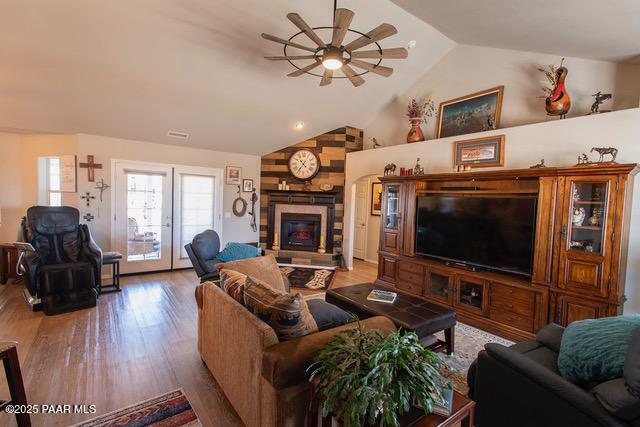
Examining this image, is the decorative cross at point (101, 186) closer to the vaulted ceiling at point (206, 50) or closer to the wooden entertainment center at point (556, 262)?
the vaulted ceiling at point (206, 50)

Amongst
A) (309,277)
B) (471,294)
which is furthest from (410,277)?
(309,277)

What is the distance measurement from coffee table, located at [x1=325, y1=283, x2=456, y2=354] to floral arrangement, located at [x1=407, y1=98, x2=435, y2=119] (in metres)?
3.24

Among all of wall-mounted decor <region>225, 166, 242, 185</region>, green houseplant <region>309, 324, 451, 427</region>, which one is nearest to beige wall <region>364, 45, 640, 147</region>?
wall-mounted decor <region>225, 166, 242, 185</region>

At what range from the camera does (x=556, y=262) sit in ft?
9.98

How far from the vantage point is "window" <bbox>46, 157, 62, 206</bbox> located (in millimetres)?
5238

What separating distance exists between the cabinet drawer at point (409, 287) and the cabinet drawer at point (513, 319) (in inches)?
39.2

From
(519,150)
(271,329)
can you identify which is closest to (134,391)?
(271,329)

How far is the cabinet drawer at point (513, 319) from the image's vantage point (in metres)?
3.19

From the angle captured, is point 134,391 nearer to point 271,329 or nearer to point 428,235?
point 271,329

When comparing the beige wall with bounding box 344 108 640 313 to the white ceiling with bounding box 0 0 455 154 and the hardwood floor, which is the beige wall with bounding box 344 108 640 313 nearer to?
the white ceiling with bounding box 0 0 455 154

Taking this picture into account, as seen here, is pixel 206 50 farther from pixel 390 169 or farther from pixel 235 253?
pixel 390 169

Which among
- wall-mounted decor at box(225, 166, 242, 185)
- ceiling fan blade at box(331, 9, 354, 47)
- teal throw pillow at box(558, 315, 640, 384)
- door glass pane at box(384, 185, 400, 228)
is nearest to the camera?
teal throw pillow at box(558, 315, 640, 384)

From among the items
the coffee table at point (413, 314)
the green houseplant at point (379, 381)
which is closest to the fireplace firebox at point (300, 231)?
the coffee table at point (413, 314)

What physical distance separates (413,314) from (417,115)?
11.7 feet
